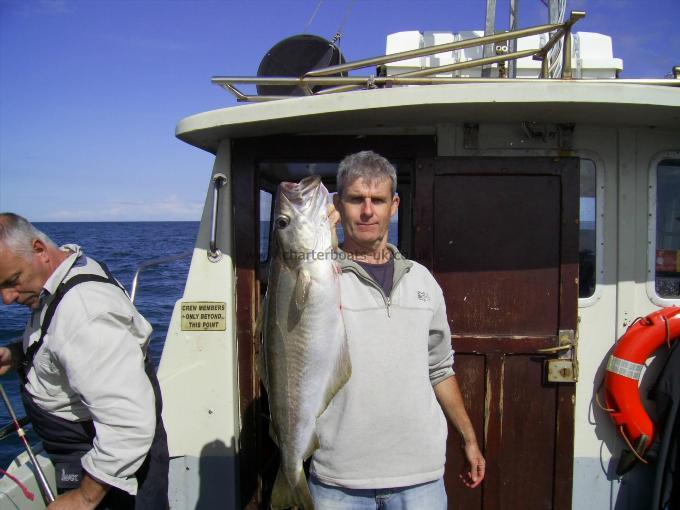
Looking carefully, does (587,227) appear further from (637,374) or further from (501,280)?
(637,374)

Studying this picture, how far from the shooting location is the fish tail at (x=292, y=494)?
2.40 metres

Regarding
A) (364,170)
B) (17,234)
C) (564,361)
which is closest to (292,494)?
(364,170)

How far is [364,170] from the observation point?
2391 mm

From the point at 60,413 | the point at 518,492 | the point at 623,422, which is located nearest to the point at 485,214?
the point at 623,422

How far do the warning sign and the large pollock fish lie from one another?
4.37 feet

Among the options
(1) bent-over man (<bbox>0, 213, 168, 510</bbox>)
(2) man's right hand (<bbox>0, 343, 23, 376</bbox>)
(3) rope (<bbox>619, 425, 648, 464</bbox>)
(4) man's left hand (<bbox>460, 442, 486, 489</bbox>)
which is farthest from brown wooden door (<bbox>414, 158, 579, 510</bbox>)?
(2) man's right hand (<bbox>0, 343, 23, 376</bbox>)

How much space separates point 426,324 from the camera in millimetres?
2447

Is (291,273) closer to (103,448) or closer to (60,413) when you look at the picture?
(103,448)

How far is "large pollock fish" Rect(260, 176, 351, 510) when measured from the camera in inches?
88.9

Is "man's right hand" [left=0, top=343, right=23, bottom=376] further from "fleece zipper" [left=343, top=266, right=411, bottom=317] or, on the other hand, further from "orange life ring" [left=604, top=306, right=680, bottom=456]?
"orange life ring" [left=604, top=306, right=680, bottom=456]

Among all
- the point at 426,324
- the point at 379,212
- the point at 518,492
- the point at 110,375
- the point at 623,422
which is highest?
the point at 379,212

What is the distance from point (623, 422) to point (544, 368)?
0.58 m

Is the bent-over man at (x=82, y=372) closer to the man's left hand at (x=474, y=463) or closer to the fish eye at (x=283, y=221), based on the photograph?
the fish eye at (x=283, y=221)

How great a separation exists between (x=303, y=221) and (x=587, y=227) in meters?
2.35
